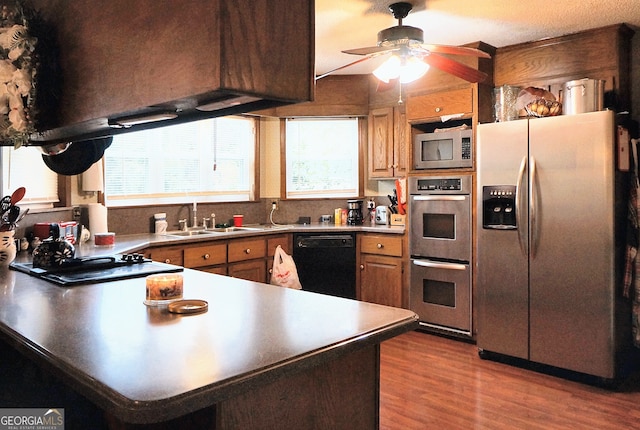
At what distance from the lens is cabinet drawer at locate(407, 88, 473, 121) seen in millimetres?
4090

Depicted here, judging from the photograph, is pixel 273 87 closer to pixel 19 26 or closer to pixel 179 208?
pixel 19 26

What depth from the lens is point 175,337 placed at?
4.42 ft

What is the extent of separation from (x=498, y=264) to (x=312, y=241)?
1689mm

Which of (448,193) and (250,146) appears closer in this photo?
(448,193)

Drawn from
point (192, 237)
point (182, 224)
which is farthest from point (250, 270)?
point (182, 224)

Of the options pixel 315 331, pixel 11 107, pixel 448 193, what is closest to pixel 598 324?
pixel 448 193

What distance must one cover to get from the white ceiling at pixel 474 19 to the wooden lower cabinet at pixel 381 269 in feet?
5.55

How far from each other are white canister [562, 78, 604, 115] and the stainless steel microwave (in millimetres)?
793

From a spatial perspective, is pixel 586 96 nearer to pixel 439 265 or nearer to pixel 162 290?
pixel 439 265

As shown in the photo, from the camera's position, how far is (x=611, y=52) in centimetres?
359

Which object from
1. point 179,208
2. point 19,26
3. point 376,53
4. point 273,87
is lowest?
point 179,208

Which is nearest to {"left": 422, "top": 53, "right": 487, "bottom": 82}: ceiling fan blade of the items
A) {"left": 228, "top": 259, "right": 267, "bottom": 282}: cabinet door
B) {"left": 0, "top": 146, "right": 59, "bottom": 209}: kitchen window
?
{"left": 228, "top": 259, "right": 267, "bottom": 282}: cabinet door

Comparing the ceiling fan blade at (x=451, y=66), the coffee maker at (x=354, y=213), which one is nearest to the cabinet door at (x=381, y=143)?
the coffee maker at (x=354, y=213)

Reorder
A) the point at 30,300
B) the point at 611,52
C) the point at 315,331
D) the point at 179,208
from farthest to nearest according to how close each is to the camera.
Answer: the point at 179,208
the point at 611,52
the point at 30,300
the point at 315,331
